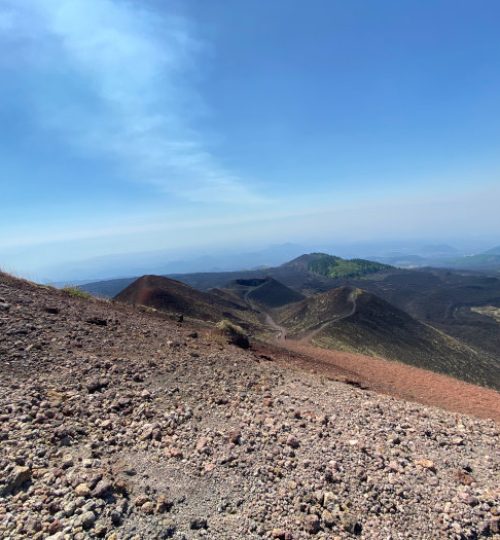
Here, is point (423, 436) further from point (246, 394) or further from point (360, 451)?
point (246, 394)

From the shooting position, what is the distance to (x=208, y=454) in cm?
774

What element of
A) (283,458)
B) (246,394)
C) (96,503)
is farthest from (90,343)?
(283,458)

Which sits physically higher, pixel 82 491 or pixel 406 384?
pixel 82 491

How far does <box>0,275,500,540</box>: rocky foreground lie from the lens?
611 centimetres

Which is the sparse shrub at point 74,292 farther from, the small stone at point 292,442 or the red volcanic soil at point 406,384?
the small stone at point 292,442

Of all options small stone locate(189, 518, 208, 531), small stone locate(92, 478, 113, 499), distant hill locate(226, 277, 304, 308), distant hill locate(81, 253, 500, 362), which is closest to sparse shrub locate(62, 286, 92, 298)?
small stone locate(92, 478, 113, 499)

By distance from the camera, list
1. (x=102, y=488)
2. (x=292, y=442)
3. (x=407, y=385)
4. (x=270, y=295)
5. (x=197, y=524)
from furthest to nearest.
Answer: (x=270, y=295), (x=407, y=385), (x=292, y=442), (x=102, y=488), (x=197, y=524)

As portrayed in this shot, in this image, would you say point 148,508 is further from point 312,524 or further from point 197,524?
point 312,524

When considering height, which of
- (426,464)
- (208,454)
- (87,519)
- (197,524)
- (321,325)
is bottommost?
(321,325)

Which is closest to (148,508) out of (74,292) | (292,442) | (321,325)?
(292,442)

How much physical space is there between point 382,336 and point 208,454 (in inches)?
2099

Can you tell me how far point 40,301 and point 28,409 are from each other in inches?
268

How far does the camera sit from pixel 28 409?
7922mm

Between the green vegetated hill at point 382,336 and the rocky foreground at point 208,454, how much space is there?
35219 millimetres
